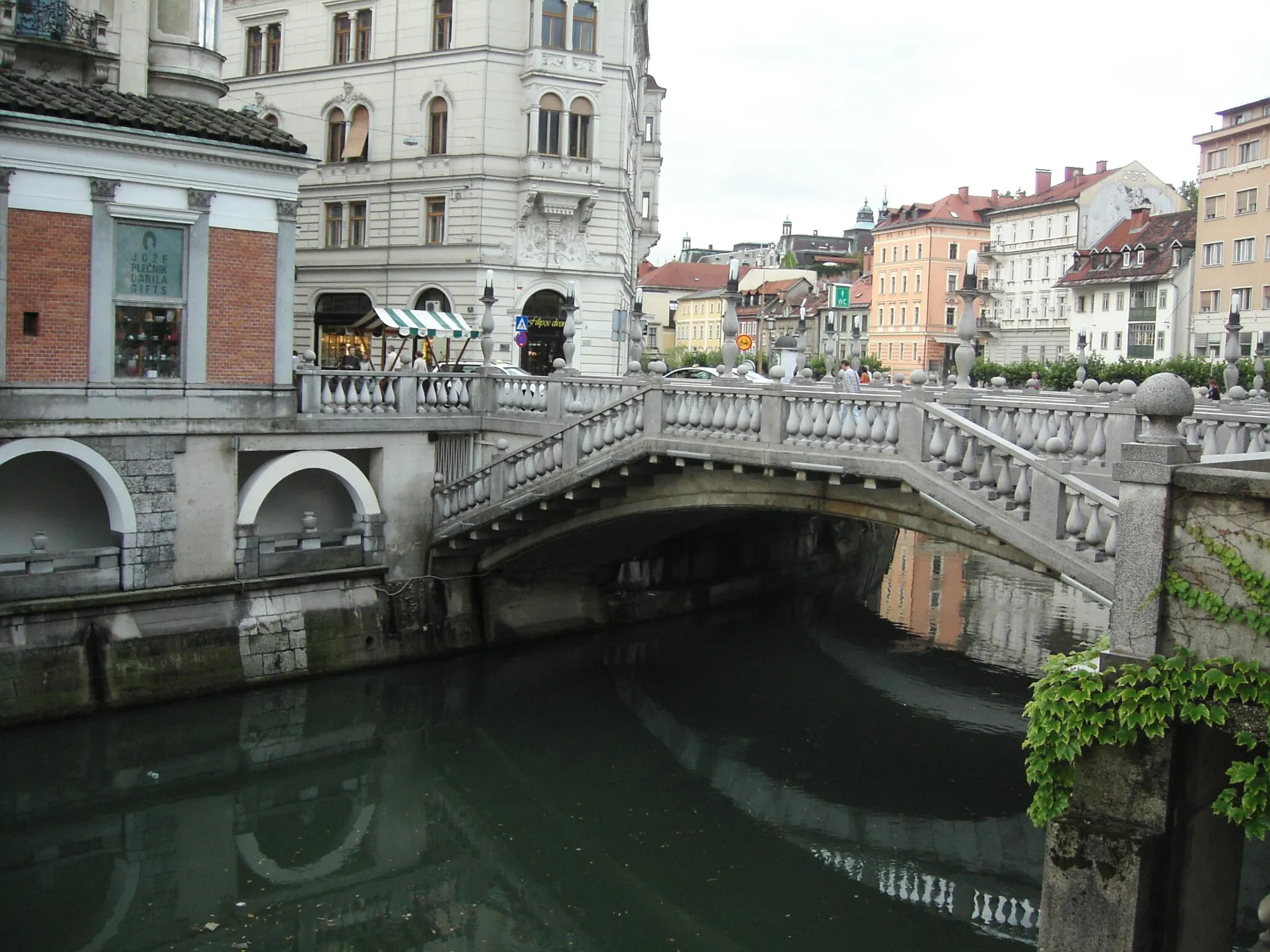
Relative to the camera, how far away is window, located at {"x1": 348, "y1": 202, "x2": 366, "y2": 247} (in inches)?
1581

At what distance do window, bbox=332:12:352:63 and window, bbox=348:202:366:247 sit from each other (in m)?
4.62

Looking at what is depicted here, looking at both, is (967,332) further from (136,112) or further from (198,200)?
(136,112)

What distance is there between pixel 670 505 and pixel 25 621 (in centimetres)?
982

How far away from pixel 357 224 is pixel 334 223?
974 millimetres

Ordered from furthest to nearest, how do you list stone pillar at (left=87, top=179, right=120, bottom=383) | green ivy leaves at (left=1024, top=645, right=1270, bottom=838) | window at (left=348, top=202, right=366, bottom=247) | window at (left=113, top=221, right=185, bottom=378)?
window at (left=348, top=202, right=366, bottom=247), window at (left=113, top=221, right=185, bottom=378), stone pillar at (left=87, top=179, right=120, bottom=383), green ivy leaves at (left=1024, top=645, right=1270, bottom=838)

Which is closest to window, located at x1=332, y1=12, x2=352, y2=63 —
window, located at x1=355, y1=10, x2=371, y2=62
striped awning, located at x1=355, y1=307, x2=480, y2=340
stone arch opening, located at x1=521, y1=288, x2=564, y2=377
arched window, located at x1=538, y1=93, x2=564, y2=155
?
window, located at x1=355, y1=10, x2=371, y2=62

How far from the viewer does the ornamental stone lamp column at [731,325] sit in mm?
18969

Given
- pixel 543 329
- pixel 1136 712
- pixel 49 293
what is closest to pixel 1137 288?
pixel 543 329

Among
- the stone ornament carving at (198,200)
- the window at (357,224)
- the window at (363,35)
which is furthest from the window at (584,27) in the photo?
the stone ornament carving at (198,200)

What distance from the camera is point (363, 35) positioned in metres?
39.9

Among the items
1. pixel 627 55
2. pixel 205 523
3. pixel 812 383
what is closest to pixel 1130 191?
pixel 627 55

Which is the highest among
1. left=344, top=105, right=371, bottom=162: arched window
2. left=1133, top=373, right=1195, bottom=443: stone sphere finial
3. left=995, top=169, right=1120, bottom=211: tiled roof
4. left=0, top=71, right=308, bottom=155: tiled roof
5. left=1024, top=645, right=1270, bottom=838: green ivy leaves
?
left=995, top=169, right=1120, bottom=211: tiled roof

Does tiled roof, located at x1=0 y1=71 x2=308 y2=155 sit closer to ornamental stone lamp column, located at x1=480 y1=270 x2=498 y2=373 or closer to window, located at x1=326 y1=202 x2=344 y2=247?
ornamental stone lamp column, located at x1=480 y1=270 x2=498 y2=373

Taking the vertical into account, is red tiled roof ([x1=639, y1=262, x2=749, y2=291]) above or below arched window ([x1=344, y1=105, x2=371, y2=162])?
above
